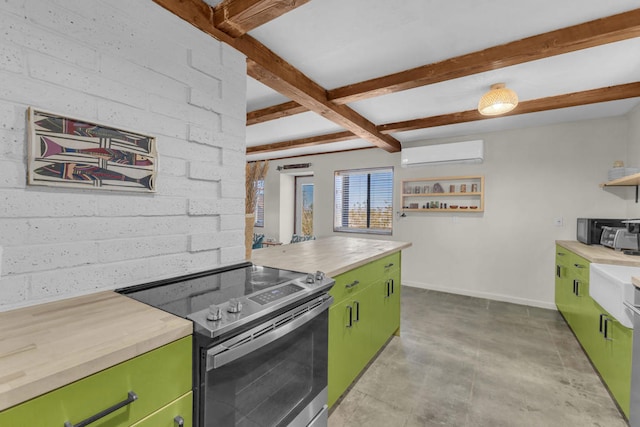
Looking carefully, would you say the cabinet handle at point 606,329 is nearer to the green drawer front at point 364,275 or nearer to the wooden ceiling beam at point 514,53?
the green drawer front at point 364,275

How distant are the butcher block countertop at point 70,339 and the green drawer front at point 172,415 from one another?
0.18 metres

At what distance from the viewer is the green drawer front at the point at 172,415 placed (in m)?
0.74

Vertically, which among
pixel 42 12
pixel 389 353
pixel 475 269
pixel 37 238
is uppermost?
pixel 42 12

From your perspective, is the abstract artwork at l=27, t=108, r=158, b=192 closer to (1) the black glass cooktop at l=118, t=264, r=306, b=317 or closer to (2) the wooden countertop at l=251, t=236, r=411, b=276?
(1) the black glass cooktop at l=118, t=264, r=306, b=317

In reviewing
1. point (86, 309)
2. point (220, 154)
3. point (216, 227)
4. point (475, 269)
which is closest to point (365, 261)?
point (216, 227)

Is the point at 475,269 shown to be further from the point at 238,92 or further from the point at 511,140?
the point at 238,92

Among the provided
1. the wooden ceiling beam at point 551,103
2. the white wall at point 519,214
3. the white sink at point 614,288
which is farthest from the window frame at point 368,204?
the white sink at point 614,288

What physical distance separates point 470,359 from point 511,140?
286 cm

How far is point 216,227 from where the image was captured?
1.57m

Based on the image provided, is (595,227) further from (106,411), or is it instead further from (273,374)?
(106,411)

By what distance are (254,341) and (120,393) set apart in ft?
1.16

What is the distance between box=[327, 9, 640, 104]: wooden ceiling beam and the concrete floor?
2.22 meters

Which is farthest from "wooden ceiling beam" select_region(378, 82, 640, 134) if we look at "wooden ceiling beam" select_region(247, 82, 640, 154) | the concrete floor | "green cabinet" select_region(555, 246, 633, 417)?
the concrete floor

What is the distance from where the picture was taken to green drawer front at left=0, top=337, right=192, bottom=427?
0.56m
